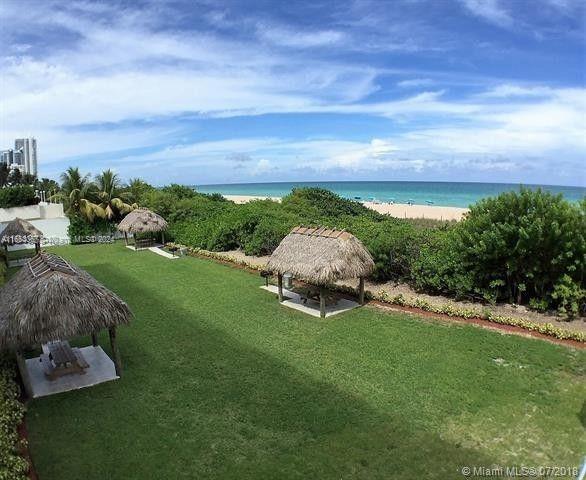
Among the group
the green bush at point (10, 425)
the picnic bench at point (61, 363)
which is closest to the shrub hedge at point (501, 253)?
the picnic bench at point (61, 363)

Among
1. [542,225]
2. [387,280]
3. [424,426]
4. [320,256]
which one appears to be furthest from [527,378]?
[387,280]

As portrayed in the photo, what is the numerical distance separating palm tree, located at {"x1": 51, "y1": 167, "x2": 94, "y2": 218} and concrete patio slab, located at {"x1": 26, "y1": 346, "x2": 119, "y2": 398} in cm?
1905

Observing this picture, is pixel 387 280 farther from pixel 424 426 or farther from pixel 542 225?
pixel 424 426

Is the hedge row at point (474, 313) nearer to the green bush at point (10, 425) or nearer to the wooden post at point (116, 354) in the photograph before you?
the wooden post at point (116, 354)

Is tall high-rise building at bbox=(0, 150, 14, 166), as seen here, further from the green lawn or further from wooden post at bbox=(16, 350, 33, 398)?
wooden post at bbox=(16, 350, 33, 398)

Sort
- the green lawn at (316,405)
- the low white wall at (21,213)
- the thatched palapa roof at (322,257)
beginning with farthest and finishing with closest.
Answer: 1. the low white wall at (21,213)
2. the thatched palapa roof at (322,257)
3. the green lawn at (316,405)

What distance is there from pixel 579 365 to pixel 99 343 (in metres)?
9.97

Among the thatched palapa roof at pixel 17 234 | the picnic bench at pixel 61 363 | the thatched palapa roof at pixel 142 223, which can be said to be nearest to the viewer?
the picnic bench at pixel 61 363

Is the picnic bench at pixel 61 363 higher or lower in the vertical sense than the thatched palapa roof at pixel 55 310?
lower

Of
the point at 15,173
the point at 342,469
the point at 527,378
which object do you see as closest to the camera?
the point at 342,469

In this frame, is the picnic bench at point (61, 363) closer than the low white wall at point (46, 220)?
Yes

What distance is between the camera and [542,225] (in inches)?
402

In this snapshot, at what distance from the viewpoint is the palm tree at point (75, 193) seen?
26419 millimetres

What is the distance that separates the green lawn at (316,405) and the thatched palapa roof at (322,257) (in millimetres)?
1194
